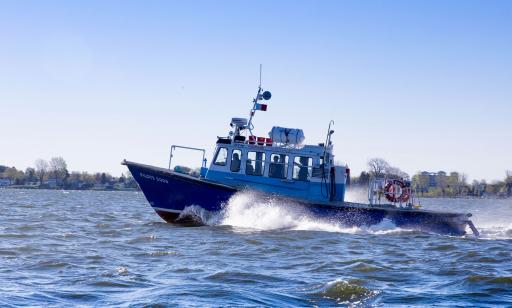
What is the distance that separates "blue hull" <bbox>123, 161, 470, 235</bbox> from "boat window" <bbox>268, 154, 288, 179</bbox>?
144cm

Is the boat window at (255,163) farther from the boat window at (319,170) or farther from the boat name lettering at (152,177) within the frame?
the boat name lettering at (152,177)

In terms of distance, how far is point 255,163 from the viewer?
939 inches

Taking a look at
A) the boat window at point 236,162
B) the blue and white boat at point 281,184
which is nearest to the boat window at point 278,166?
the blue and white boat at point 281,184

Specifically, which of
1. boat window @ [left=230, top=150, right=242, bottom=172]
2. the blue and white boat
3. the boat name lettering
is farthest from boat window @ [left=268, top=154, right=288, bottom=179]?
the boat name lettering

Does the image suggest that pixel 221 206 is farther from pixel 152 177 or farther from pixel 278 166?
pixel 152 177

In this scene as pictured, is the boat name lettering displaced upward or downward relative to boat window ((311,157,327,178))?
downward

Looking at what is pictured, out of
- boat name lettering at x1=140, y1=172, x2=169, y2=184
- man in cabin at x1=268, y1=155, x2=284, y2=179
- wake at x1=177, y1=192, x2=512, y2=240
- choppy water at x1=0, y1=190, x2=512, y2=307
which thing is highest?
man in cabin at x1=268, y1=155, x2=284, y2=179

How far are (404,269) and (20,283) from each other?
7120 mm

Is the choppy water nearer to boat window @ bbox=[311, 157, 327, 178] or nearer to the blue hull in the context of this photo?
the blue hull

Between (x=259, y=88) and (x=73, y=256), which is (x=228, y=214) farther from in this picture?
(x=73, y=256)

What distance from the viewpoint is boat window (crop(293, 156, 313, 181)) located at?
23922mm

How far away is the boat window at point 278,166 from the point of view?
23.8 m

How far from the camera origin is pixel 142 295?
10.9 meters

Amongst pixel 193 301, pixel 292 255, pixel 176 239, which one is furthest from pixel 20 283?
pixel 176 239
